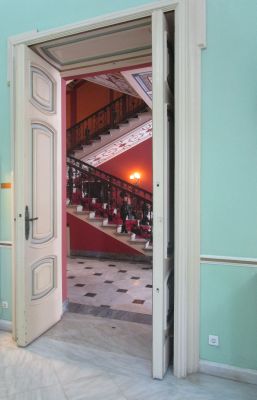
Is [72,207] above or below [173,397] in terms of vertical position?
above

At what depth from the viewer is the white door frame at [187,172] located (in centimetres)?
226

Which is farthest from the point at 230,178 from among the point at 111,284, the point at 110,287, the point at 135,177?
the point at 135,177

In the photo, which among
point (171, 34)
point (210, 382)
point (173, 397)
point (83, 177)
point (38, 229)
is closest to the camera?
point (173, 397)

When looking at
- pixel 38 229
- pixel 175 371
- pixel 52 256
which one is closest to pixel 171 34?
pixel 38 229

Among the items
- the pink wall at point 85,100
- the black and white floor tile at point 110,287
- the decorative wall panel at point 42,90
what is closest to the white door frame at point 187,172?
the decorative wall panel at point 42,90

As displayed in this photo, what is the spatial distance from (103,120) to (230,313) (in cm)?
897

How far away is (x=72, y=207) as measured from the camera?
22.5 feet

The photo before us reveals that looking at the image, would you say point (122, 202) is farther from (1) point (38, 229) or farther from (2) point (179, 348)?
(2) point (179, 348)

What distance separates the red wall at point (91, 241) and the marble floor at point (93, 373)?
13.3 ft

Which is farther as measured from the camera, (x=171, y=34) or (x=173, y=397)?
(x=171, y=34)

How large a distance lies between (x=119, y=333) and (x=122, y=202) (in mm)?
4641

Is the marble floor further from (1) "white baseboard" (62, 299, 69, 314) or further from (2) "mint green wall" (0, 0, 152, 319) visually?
(2) "mint green wall" (0, 0, 152, 319)

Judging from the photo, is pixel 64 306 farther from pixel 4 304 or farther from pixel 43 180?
pixel 43 180

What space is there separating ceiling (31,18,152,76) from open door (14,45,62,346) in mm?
150
